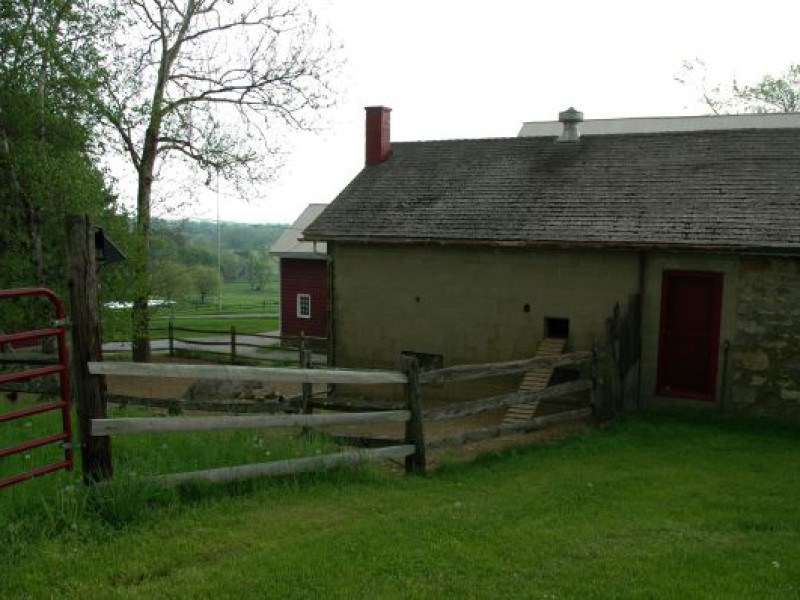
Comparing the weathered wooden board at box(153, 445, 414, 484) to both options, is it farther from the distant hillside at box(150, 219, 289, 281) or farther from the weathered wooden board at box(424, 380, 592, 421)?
the distant hillside at box(150, 219, 289, 281)

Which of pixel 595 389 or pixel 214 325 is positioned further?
pixel 214 325

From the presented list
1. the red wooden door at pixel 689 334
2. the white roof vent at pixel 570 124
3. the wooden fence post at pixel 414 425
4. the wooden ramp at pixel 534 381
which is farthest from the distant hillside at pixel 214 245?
the wooden fence post at pixel 414 425

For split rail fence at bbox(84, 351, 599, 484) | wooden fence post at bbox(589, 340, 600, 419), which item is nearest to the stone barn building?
wooden fence post at bbox(589, 340, 600, 419)

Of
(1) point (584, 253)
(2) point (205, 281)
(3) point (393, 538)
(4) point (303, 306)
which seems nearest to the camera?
(3) point (393, 538)

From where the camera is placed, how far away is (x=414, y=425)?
8.62 meters

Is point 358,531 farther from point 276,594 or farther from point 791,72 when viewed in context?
point 791,72

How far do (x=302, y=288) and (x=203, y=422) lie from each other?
994 inches

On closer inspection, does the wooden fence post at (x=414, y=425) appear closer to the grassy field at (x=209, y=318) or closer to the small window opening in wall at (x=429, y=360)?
the small window opening in wall at (x=429, y=360)

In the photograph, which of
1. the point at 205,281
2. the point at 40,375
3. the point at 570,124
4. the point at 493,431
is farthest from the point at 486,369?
the point at 205,281

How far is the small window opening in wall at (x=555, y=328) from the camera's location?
52.6ft

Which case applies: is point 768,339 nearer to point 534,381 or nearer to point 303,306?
point 534,381

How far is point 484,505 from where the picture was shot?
277 inches

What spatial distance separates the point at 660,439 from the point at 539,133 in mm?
17959

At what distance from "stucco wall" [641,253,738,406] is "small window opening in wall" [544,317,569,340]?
1706mm
